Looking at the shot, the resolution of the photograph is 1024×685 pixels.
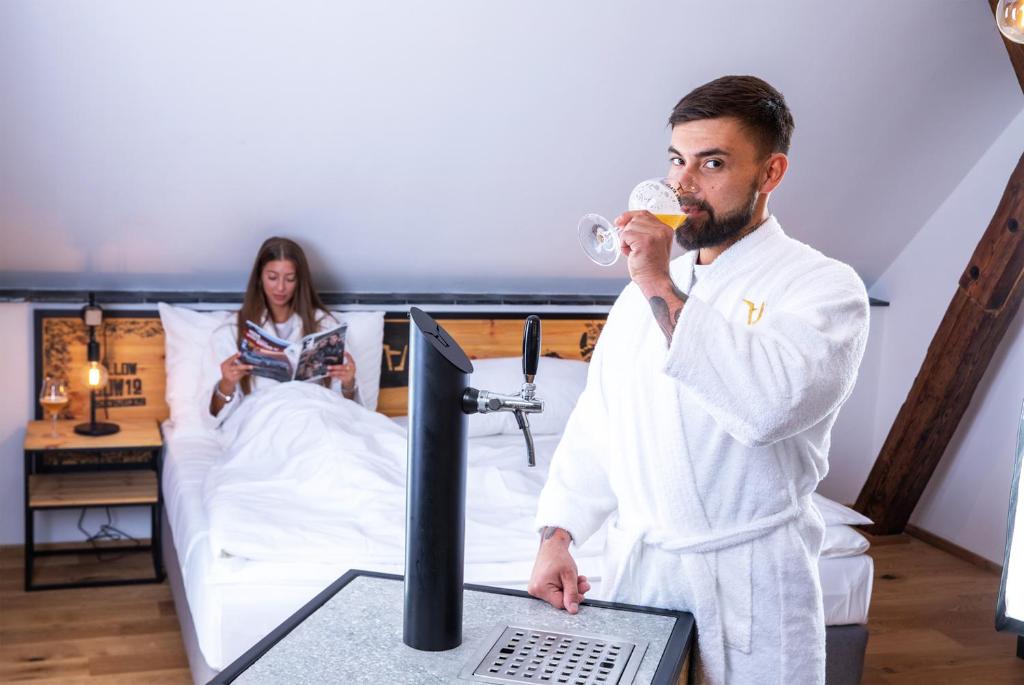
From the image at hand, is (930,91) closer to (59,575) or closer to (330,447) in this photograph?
(330,447)

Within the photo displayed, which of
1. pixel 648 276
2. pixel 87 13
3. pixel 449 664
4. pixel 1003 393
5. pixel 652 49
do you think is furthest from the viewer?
pixel 1003 393

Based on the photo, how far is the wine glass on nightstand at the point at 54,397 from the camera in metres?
3.41

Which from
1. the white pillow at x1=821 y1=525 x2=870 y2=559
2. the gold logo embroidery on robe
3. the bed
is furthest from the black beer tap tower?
the white pillow at x1=821 y1=525 x2=870 y2=559

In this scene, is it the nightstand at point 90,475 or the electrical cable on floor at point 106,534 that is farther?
the electrical cable on floor at point 106,534

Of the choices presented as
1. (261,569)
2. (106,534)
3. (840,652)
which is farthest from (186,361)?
(840,652)

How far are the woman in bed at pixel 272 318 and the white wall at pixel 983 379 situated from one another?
249 centimetres

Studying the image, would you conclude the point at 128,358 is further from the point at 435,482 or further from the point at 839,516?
the point at 435,482

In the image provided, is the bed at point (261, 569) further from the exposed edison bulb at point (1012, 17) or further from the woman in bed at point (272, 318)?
the exposed edison bulb at point (1012, 17)

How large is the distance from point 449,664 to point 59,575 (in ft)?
9.29

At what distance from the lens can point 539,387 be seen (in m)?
3.88

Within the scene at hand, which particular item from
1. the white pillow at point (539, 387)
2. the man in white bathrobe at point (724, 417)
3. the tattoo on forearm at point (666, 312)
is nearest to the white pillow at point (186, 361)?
the white pillow at point (539, 387)

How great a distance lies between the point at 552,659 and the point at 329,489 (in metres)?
1.65

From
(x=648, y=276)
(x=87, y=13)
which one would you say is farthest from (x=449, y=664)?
(x=87, y=13)

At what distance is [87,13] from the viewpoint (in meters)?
2.80
